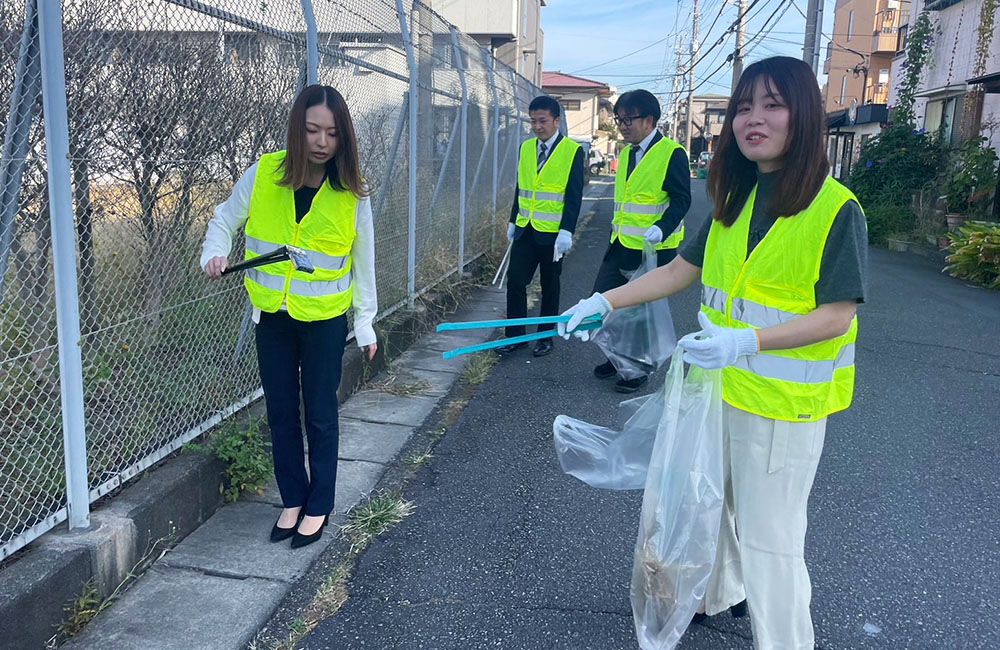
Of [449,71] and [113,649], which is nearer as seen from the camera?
[113,649]

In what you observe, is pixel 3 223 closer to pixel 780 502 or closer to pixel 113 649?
pixel 113 649

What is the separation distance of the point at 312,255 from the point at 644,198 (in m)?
2.78

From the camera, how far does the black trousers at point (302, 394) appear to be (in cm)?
292

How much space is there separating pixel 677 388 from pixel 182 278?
2.30 metres

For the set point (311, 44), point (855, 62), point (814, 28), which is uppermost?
point (855, 62)

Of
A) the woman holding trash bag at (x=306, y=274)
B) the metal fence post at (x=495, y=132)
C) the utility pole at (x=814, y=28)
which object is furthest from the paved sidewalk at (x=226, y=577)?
the utility pole at (x=814, y=28)

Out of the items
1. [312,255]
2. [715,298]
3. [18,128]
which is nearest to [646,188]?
[312,255]

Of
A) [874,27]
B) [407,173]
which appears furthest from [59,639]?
[874,27]

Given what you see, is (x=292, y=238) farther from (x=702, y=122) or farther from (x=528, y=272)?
(x=702, y=122)

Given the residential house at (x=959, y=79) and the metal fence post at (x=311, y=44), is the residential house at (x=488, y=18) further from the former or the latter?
the metal fence post at (x=311, y=44)

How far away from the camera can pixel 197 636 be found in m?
2.45

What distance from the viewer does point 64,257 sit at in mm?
2410

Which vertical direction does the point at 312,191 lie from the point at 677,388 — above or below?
above

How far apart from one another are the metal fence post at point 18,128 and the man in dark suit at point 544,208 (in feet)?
12.3
